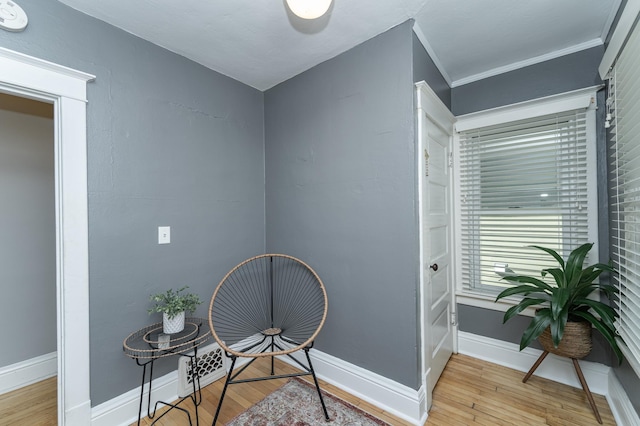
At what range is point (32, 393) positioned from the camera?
1846 millimetres

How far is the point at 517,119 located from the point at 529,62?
0.42 meters

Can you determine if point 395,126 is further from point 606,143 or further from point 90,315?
point 90,315

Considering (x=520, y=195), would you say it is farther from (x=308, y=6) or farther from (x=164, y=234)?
(x=164, y=234)

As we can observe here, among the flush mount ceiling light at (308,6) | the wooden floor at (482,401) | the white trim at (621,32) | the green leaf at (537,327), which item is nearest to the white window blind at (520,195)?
the white trim at (621,32)

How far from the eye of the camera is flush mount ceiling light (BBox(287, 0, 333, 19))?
1.30 m

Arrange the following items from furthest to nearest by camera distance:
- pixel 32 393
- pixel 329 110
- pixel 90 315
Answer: pixel 329 110, pixel 32 393, pixel 90 315

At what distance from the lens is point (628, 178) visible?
142 cm

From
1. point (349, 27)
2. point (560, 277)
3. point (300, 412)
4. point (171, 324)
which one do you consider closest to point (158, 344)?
point (171, 324)

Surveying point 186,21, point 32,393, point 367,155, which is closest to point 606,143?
point 367,155

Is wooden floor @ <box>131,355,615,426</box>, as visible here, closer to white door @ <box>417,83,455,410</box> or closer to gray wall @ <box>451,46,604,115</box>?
white door @ <box>417,83,455,410</box>

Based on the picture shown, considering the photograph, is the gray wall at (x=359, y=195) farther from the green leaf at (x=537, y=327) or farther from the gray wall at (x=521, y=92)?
the gray wall at (x=521, y=92)

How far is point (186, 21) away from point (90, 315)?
1.77m

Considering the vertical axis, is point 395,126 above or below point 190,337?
above

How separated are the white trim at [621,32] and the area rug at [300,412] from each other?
2.36m
